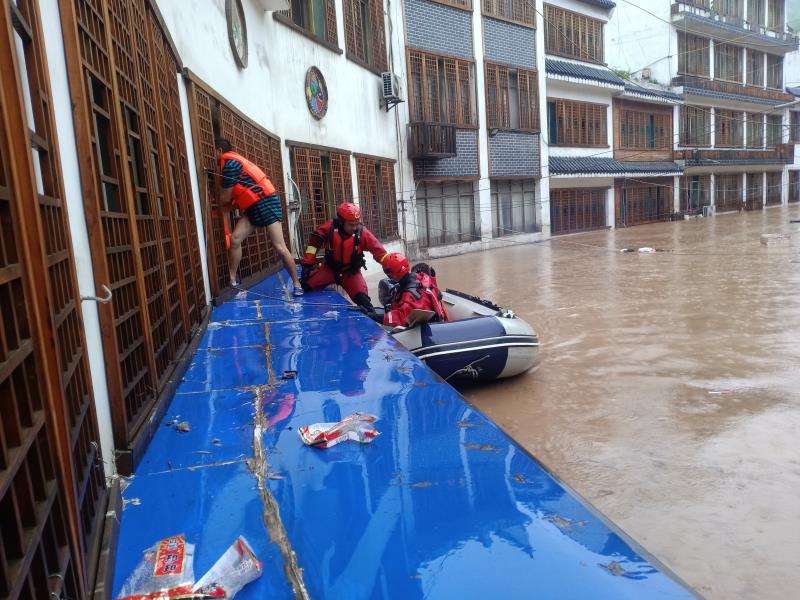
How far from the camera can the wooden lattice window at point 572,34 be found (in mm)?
20516

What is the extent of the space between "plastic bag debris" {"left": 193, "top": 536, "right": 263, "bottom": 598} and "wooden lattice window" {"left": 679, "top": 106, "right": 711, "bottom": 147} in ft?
96.2

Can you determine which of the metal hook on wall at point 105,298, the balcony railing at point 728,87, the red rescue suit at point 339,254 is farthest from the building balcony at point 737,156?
the metal hook on wall at point 105,298

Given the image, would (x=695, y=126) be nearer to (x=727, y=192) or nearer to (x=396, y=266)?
(x=727, y=192)

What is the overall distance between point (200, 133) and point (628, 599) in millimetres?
5109

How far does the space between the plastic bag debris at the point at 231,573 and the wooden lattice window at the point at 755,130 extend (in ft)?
120

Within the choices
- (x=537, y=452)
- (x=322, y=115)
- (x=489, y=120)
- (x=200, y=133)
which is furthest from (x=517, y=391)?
(x=489, y=120)

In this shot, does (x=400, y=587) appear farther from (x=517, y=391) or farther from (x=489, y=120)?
(x=489, y=120)

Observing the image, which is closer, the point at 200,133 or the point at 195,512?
the point at 195,512

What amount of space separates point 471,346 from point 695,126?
Result: 27469mm

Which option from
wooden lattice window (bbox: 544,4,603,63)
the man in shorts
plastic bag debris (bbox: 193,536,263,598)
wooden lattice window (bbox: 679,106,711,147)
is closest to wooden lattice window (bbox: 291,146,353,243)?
the man in shorts

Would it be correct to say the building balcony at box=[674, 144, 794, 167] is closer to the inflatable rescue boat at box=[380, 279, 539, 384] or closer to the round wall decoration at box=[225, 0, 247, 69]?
the round wall decoration at box=[225, 0, 247, 69]

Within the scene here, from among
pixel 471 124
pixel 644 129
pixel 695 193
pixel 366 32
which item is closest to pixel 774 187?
pixel 695 193

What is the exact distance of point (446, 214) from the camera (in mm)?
17266

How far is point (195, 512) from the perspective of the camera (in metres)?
2.01
